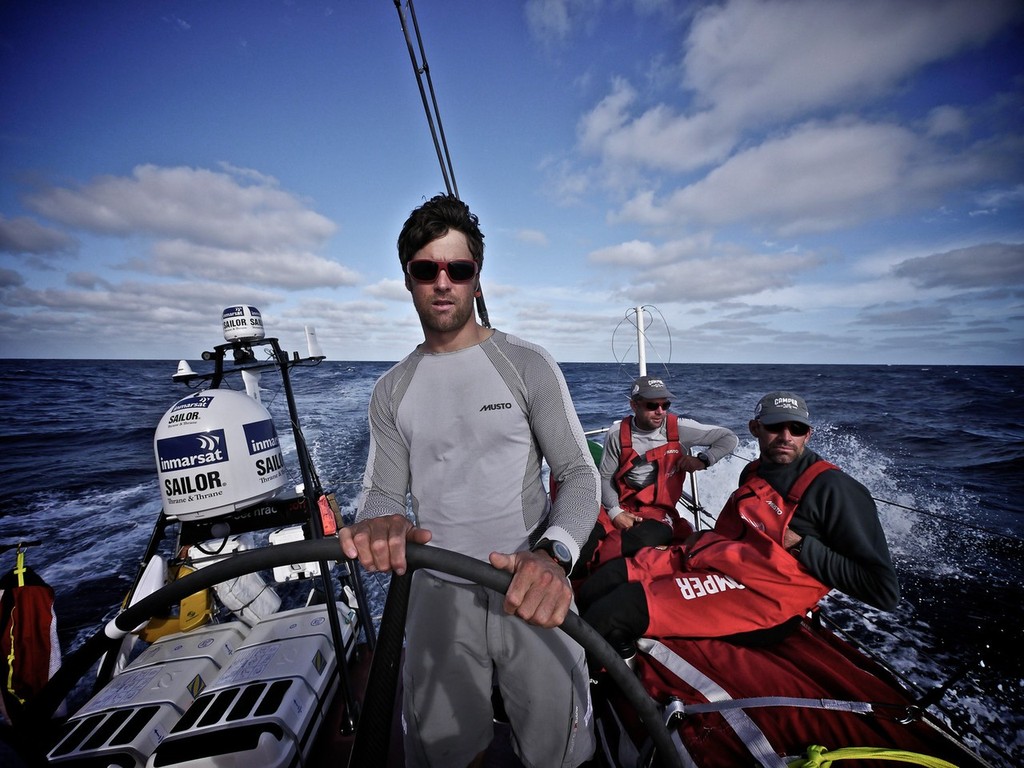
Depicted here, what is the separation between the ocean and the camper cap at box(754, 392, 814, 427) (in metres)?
1.04

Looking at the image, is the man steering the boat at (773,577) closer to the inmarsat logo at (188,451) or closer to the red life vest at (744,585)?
the red life vest at (744,585)

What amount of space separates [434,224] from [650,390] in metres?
3.20

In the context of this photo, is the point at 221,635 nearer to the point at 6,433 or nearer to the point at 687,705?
the point at 687,705

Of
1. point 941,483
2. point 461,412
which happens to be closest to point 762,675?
point 461,412

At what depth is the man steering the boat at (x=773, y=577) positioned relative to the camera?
244cm

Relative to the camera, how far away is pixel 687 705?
2021 mm

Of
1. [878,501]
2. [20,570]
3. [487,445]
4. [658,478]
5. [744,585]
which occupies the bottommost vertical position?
[878,501]

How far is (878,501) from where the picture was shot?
192 inches

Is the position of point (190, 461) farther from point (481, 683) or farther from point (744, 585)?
point (744, 585)

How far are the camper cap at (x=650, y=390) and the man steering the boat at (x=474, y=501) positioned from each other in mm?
2724

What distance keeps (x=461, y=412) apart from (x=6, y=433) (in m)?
23.8

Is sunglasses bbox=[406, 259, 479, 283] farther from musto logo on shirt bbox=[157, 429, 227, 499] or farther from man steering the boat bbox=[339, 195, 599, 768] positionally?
musto logo on shirt bbox=[157, 429, 227, 499]

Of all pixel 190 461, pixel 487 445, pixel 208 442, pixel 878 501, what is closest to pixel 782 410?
pixel 487 445

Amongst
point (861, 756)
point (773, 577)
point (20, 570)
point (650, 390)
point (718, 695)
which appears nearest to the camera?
point (861, 756)
